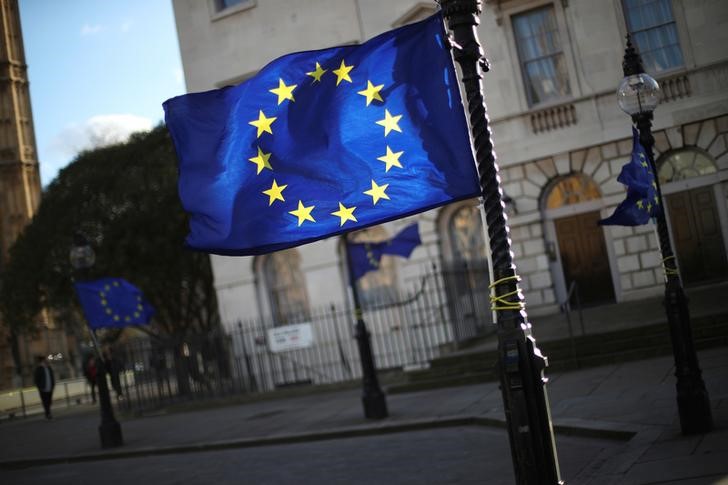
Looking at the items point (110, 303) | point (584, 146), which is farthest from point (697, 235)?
point (110, 303)

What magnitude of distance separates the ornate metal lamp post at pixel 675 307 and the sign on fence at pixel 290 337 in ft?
45.1

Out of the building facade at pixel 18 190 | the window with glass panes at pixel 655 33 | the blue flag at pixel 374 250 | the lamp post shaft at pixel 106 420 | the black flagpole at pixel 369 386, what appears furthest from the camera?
the building facade at pixel 18 190

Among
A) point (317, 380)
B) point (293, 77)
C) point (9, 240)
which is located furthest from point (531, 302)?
point (9, 240)

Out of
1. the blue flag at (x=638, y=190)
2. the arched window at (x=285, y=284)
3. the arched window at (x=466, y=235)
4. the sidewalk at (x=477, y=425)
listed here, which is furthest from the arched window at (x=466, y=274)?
the blue flag at (x=638, y=190)

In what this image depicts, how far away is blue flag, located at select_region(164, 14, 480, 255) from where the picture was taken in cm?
619

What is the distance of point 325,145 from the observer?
263 inches

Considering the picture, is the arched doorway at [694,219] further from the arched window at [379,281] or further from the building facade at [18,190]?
the building facade at [18,190]

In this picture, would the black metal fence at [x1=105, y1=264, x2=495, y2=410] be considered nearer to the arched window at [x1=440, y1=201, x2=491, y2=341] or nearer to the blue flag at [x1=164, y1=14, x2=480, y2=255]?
the arched window at [x1=440, y1=201, x2=491, y2=341]

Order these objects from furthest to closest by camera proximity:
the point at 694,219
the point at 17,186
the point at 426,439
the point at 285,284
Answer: the point at 17,186, the point at 285,284, the point at 694,219, the point at 426,439

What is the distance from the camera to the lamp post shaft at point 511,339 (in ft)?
17.8

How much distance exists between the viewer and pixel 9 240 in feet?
237

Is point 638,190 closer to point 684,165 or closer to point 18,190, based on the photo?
point 684,165

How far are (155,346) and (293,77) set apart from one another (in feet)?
61.3

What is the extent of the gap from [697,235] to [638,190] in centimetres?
1239
